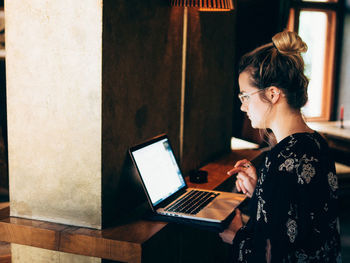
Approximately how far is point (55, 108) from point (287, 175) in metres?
0.83

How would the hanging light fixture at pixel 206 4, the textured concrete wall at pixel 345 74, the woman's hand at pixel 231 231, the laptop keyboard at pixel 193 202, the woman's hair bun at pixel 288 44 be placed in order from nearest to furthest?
the woman's hair bun at pixel 288 44 < the woman's hand at pixel 231 231 < the laptop keyboard at pixel 193 202 < the hanging light fixture at pixel 206 4 < the textured concrete wall at pixel 345 74

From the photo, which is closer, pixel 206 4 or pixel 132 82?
pixel 132 82

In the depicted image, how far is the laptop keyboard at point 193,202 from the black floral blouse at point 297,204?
348mm

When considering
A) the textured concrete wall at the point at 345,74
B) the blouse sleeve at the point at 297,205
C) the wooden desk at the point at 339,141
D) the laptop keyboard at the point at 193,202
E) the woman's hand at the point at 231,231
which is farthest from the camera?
the textured concrete wall at the point at 345,74

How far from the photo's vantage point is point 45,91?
1.47 m

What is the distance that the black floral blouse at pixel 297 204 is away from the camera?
126cm

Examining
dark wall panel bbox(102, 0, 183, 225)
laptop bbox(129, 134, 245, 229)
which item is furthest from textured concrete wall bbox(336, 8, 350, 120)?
laptop bbox(129, 134, 245, 229)

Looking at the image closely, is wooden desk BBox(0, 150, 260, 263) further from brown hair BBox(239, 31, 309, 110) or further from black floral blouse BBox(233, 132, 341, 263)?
brown hair BBox(239, 31, 309, 110)

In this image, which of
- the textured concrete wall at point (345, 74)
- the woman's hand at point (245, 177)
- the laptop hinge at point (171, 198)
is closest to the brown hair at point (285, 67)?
the woman's hand at point (245, 177)

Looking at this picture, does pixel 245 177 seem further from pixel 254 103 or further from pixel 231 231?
pixel 254 103

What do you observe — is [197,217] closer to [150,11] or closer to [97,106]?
[97,106]

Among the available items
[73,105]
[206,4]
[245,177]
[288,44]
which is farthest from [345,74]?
[73,105]

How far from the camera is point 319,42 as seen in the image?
18.1ft

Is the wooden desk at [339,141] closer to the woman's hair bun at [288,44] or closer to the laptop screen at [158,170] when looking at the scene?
the laptop screen at [158,170]
